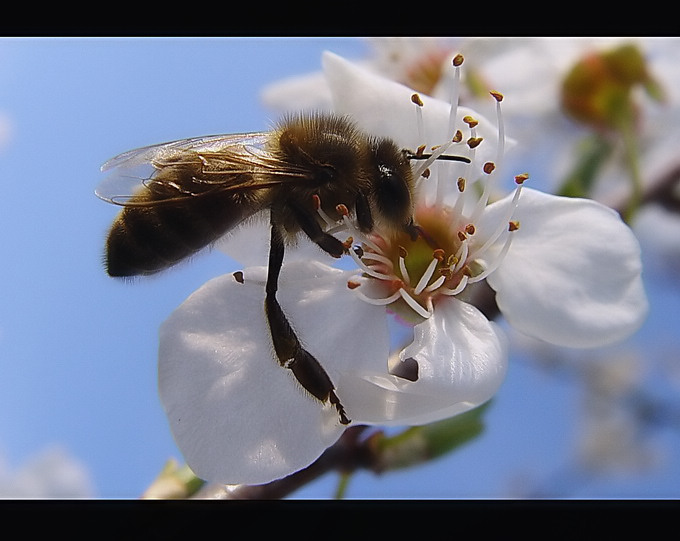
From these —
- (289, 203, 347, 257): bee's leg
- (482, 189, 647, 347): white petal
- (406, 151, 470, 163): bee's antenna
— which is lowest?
(482, 189, 647, 347): white petal

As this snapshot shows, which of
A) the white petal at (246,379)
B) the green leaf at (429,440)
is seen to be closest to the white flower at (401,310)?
the white petal at (246,379)

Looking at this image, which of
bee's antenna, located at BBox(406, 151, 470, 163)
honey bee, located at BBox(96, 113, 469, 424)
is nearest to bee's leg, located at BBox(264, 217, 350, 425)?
honey bee, located at BBox(96, 113, 469, 424)

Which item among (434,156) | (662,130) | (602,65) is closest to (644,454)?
(662,130)

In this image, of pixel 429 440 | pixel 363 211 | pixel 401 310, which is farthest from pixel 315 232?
pixel 429 440

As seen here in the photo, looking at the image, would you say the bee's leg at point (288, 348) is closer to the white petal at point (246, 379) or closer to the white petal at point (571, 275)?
the white petal at point (246, 379)

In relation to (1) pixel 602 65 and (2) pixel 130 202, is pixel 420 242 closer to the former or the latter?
(2) pixel 130 202

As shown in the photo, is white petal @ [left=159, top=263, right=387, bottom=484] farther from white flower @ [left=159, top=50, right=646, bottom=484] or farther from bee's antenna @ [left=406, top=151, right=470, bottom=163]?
bee's antenna @ [left=406, top=151, right=470, bottom=163]

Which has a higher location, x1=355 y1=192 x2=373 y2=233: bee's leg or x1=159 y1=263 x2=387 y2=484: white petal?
x1=355 y1=192 x2=373 y2=233: bee's leg
